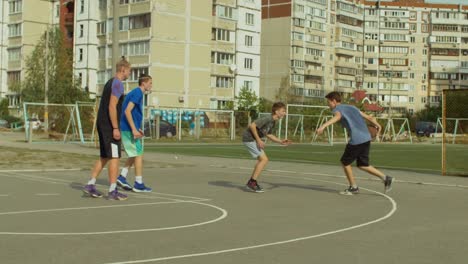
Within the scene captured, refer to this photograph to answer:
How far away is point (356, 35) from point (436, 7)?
22184mm

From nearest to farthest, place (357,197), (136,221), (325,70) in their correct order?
(136,221) → (357,197) → (325,70)

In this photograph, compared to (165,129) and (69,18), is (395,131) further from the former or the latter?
(69,18)

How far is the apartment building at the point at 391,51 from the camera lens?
364 feet

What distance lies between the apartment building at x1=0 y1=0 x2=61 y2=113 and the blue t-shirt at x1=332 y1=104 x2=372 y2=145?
74229mm

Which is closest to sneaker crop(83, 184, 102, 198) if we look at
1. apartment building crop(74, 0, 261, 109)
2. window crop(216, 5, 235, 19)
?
apartment building crop(74, 0, 261, 109)

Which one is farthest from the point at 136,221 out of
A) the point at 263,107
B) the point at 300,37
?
the point at 300,37

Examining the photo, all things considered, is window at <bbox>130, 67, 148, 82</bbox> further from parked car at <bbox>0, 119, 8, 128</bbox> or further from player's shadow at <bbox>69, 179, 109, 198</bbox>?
player's shadow at <bbox>69, 179, 109, 198</bbox>

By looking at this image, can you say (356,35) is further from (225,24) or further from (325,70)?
(225,24)

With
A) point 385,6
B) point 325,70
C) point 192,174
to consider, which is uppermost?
point 385,6

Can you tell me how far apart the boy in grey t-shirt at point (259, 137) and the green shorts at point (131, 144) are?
2.30 m

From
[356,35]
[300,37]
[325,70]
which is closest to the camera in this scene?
[300,37]

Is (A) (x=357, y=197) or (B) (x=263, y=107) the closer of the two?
(A) (x=357, y=197)

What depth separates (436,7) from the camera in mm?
132250

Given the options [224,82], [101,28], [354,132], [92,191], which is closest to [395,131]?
[224,82]
